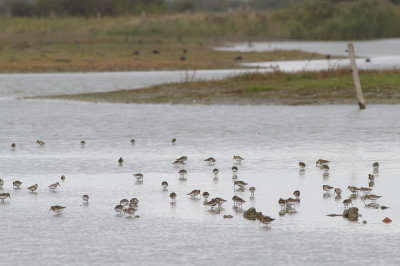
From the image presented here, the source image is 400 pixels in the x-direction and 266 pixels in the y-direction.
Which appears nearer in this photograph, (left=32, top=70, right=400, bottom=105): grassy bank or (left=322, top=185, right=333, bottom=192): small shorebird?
(left=322, top=185, right=333, bottom=192): small shorebird

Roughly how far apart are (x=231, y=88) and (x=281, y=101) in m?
3.69

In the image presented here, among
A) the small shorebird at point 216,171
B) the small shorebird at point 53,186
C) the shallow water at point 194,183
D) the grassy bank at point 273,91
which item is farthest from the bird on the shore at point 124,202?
the grassy bank at point 273,91

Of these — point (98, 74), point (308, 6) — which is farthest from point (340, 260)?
point (308, 6)

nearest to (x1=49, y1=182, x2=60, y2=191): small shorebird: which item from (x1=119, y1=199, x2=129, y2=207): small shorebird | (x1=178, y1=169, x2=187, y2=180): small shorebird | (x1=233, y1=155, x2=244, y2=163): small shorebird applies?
(x1=119, y1=199, x2=129, y2=207): small shorebird

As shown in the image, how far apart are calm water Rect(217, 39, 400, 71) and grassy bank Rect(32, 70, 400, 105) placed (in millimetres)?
12510

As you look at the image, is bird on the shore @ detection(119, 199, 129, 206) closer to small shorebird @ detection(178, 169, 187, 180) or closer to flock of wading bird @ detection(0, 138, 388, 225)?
flock of wading bird @ detection(0, 138, 388, 225)

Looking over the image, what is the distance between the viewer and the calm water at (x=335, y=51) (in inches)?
2125

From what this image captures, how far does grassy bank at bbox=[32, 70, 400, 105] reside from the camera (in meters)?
33.6

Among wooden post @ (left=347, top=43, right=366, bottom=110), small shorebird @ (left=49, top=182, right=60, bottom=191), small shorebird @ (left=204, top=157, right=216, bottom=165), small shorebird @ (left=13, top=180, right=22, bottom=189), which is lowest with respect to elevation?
small shorebird @ (left=49, top=182, right=60, bottom=191)

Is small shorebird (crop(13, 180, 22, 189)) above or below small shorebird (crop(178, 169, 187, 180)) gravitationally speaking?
below

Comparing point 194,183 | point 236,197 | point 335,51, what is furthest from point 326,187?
point 335,51

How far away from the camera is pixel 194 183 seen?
16.6 m

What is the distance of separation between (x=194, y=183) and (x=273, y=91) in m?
19.0

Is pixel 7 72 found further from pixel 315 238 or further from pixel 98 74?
pixel 315 238
